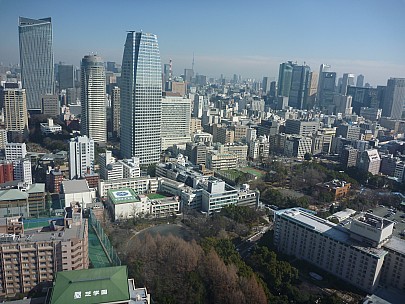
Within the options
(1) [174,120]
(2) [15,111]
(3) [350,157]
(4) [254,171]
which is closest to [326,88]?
(3) [350,157]

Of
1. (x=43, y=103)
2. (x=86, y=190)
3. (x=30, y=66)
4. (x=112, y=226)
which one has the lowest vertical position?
(x=112, y=226)

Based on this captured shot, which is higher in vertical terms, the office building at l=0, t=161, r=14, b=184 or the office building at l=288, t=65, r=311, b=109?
the office building at l=288, t=65, r=311, b=109

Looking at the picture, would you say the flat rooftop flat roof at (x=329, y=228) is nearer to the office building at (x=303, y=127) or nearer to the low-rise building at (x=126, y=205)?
the low-rise building at (x=126, y=205)

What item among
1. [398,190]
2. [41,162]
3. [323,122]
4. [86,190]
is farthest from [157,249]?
[323,122]

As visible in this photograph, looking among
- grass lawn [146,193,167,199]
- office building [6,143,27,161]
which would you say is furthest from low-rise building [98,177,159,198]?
office building [6,143,27,161]

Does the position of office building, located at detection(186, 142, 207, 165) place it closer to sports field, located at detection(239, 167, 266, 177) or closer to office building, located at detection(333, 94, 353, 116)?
sports field, located at detection(239, 167, 266, 177)

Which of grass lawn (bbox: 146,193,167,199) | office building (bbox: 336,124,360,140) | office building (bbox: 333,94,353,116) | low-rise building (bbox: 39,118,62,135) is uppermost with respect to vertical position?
office building (bbox: 333,94,353,116)

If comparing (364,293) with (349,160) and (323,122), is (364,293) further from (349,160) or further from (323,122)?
(323,122)

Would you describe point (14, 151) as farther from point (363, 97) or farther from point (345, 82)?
point (345, 82)
